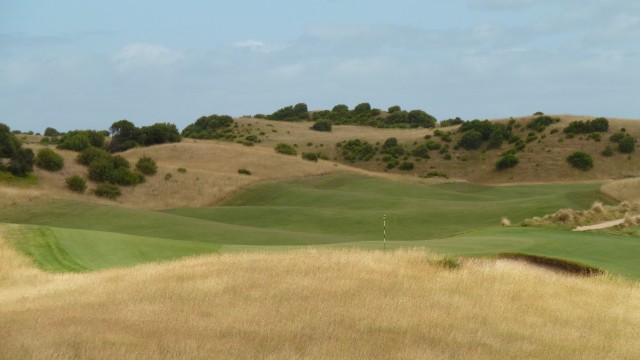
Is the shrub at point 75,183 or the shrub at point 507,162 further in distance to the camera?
the shrub at point 507,162

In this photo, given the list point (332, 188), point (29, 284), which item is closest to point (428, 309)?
point (29, 284)

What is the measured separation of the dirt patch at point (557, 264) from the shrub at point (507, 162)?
2899 inches

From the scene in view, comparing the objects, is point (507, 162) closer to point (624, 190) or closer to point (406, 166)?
point (406, 166)

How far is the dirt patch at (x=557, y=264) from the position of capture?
2264 centimetres

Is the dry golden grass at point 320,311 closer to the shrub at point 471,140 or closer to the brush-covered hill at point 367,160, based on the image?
the brush-covered hill at point 367,160

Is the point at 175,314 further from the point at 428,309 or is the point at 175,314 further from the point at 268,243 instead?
the point at 268,243

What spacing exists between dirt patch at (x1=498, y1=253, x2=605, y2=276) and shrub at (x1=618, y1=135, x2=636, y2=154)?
79402mm

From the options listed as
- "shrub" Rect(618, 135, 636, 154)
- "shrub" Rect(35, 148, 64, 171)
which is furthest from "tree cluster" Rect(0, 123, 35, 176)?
"shrub" Rect(618, 135, 636, 154)

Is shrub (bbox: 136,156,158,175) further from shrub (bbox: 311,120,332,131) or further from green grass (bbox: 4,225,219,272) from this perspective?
shrub (bbox: 311,120,332,131)

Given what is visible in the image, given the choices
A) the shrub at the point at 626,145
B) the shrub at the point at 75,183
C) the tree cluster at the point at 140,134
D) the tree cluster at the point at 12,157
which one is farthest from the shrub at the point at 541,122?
the tree cluster at the point at 12,157

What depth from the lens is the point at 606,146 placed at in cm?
9781

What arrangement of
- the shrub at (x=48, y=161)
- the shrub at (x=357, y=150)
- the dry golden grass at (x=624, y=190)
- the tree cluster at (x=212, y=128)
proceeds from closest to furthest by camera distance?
the dry golden grass at (x=624, y=190) < the shrub at (x=48, y=161) < the shrub at (x=357, y=150) < the tree cluster at (x=212, y=128)

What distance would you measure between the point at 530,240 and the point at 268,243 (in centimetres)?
1147

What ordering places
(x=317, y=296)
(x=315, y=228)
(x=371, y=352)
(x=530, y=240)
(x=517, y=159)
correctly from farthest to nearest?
(x=517, y=159) → (x=315, y=228) → (x=530, y=240) → (x=317, y=296) → (x=371, y=352)
